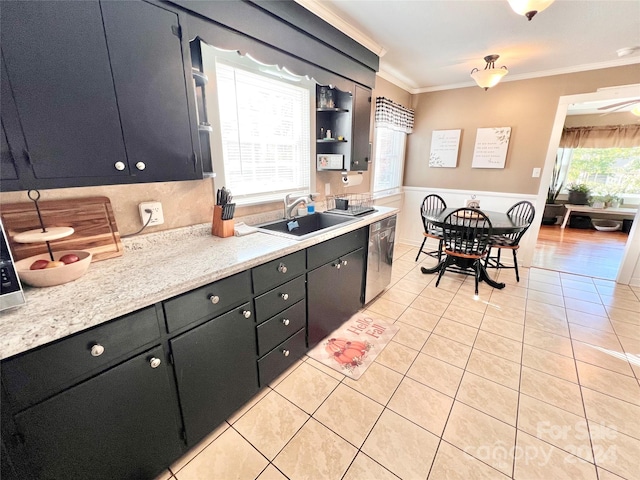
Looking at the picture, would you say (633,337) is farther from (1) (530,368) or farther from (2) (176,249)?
(2) (176,249)

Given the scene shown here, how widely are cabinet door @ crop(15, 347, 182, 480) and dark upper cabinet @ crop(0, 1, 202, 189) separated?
74 centimetres

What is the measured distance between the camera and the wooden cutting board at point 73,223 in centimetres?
110

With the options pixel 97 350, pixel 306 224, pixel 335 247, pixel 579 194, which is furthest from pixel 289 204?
pixel 579 194

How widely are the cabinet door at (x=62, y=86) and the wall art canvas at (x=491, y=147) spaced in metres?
4.07

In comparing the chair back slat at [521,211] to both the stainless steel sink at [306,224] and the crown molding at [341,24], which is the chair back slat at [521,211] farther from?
the crown molding at [341,24]

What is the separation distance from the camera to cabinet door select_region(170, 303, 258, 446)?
1199mm

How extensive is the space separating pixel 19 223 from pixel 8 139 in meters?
0.39

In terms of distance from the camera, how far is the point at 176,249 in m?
1.49

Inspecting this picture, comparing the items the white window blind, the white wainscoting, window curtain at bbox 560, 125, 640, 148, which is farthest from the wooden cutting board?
window curtain at bbox 560, 125, 640, 148

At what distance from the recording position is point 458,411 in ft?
5.17

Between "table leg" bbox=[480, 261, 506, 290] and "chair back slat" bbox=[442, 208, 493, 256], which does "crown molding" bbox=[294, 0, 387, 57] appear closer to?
"chair back slat" bbox=[442, 208, 493, 256]

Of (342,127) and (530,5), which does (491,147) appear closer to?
(342,127)

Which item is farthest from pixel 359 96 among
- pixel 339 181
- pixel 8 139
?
pixel 8 139

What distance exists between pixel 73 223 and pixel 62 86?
57 centimetres
